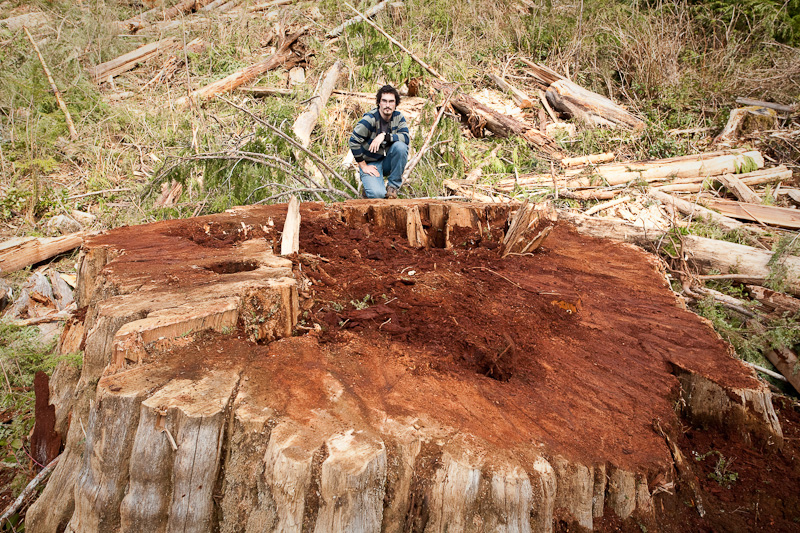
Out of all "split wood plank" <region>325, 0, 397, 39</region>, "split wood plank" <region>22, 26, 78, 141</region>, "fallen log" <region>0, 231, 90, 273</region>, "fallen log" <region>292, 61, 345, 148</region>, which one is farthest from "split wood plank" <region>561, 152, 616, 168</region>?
"split wood plank" <region>22, 26, 78, 141</region>

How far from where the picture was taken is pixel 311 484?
1.46 metres

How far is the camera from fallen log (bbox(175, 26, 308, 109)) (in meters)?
7.74

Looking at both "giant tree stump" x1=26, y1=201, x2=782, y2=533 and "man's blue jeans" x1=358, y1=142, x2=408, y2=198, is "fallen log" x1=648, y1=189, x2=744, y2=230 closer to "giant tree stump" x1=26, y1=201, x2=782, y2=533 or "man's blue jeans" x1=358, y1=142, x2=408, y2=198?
"man's blue jeans" x1=358, y1=142, x2=408, y2=198

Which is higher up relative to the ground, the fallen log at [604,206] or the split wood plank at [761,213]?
the fallen log at [604,206]

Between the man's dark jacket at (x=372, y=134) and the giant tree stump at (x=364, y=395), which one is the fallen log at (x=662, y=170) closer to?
the man's dark jacket at (x=372, y=134)

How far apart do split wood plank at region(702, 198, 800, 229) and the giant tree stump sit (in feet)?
10.6

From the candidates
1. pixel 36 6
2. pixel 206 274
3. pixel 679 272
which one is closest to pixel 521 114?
pixel 679 272

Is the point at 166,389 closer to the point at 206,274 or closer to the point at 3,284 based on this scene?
the point at 206,274

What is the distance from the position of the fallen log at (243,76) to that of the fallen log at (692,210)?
6.21 meters

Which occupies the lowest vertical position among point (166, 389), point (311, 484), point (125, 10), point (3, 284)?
point (3, 284)

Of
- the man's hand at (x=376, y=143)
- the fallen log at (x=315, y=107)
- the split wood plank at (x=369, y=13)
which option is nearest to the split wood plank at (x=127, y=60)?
the split wood plank at (x=369, y=13)

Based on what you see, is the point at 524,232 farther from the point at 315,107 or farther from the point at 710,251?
the point at 315,107

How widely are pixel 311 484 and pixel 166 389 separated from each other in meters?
0.56

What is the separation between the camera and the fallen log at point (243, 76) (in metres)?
7.74
